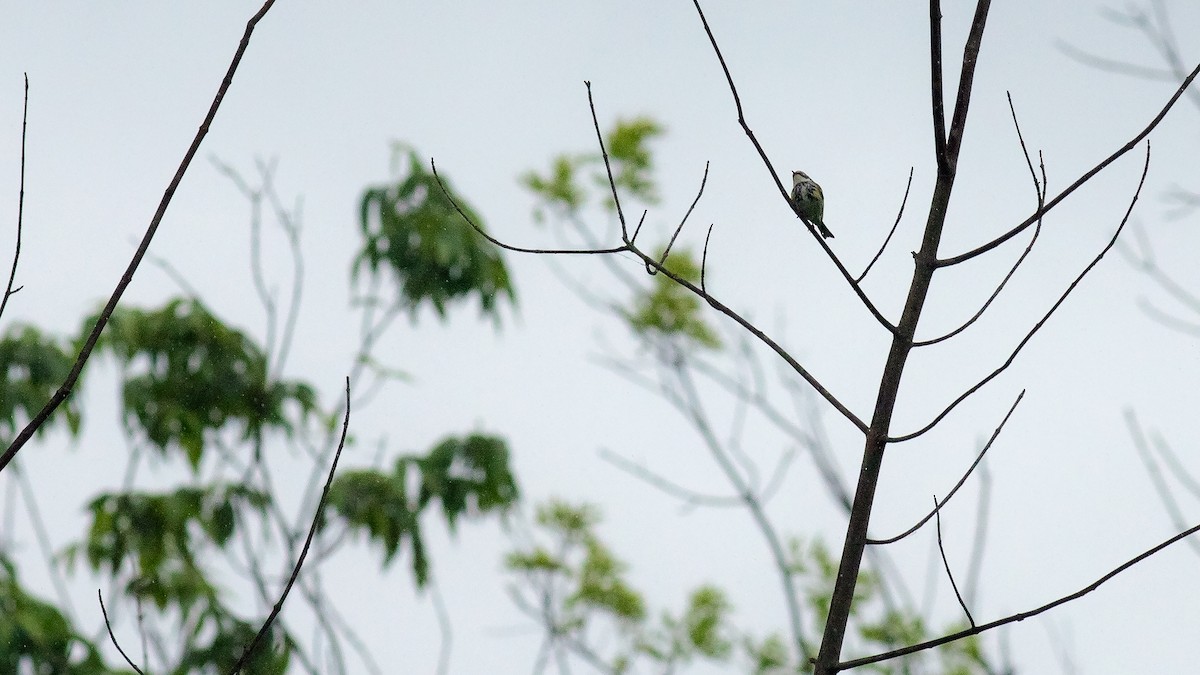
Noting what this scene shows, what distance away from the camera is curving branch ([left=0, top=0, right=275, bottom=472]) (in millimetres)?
1325

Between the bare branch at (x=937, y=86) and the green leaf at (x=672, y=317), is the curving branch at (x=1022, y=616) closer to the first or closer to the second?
the bare branch at (x=937, y=86)

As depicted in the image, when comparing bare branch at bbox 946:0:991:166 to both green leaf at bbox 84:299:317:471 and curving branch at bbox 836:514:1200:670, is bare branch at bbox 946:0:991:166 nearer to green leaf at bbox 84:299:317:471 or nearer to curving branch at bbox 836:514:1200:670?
curving branch at bbox 836:514:1200:670

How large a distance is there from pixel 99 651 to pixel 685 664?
22.1 feet

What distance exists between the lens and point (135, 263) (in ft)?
4.51

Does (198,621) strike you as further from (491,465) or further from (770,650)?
(770,650)

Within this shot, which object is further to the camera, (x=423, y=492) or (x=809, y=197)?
(x=423, y=492)

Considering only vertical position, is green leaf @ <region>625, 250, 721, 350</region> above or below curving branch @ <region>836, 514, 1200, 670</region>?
above

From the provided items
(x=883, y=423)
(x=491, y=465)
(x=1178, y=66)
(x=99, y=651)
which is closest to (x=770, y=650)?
(x=491, y=465)

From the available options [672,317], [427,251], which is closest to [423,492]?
[427,251]

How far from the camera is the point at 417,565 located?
239 inches

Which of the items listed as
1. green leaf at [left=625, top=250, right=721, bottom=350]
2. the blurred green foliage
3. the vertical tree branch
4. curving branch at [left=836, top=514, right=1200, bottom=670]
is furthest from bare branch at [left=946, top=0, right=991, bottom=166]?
green leaf at [left=625, top=250, right=721, bottom=350]

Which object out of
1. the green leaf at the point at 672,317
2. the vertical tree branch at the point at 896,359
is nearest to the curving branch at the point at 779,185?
the vertical tree branch at the point at 896,359

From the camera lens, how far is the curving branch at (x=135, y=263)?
1325 mm

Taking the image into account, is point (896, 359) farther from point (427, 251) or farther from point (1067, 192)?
point (427, 251)
